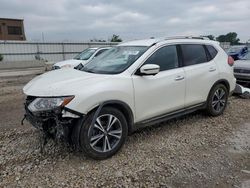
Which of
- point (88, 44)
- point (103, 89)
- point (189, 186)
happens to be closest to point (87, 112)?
point (103, 89)

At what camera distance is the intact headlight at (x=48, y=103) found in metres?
3.50

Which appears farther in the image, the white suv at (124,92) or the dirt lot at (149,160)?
the white suv at (124,92)

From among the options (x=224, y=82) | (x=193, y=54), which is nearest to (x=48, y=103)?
(x=193, y=54)

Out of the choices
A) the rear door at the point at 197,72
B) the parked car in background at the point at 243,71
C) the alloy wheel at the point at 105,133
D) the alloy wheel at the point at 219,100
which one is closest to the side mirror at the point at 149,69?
the alloy wheel at the point at 105,133

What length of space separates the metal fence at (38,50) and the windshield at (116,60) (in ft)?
73.6

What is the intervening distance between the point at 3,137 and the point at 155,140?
2.78 metres

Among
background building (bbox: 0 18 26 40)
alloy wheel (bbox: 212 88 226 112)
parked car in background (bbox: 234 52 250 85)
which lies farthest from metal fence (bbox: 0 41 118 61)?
background building (bbox: 0 18 26 40)

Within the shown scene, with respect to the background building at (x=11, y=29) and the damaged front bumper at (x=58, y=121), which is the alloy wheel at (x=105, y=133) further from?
the background building at (x=11, y=29)

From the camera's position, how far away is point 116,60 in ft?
15.2

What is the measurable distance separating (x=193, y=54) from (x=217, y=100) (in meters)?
1.24

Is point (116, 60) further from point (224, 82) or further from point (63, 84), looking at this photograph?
point (224, 82)

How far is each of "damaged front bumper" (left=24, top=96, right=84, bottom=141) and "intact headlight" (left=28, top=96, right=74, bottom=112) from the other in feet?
0.17

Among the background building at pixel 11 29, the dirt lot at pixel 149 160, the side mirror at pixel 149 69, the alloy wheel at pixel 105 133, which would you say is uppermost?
the background building at pixel 11 29

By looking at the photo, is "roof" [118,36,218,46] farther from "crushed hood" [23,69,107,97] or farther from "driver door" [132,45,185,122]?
"crushed hood" [23,69,107,97]
